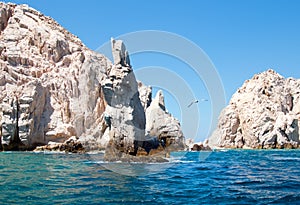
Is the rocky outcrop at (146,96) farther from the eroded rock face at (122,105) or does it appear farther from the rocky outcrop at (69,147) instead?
the eroded rock face at (122,105)

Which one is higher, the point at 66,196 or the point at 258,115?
the point at 258,115

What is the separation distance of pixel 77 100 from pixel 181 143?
71.9ft

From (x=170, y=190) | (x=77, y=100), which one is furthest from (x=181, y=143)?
(x=170, y=190)

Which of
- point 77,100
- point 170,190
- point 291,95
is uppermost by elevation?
point 291,95

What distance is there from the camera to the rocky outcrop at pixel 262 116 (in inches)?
3671

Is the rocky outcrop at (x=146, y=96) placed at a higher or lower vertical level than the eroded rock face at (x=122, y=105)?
higher

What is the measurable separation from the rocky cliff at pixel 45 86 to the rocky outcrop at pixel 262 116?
36.8 meters

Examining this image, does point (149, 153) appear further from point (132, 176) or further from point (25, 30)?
point (25, 30)

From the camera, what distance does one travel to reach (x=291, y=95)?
112m

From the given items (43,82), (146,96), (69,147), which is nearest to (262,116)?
(146,96)

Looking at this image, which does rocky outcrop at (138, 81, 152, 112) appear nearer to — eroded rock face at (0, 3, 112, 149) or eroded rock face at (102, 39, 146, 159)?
eroded rock face at (0, 3, 112, 149)

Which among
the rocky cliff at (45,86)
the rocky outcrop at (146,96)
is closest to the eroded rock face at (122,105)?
the rocky cliff at (45,86)

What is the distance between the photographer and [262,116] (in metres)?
99.9

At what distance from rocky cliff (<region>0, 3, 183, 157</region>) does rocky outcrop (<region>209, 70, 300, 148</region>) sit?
36.8 m
